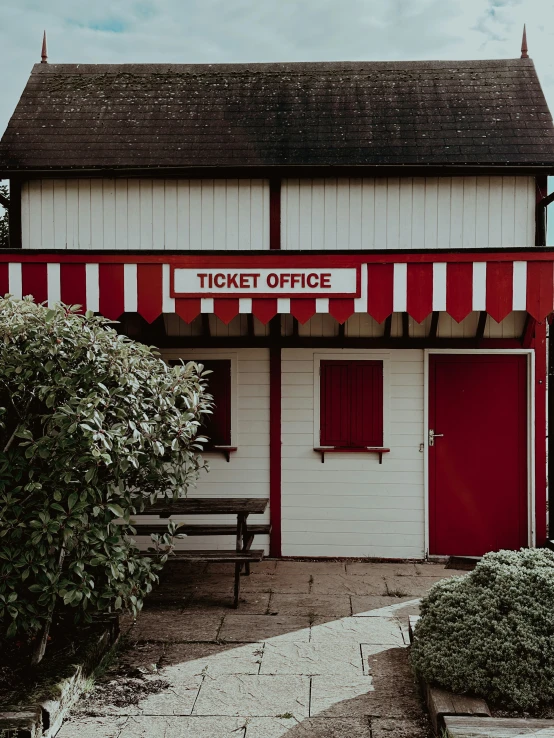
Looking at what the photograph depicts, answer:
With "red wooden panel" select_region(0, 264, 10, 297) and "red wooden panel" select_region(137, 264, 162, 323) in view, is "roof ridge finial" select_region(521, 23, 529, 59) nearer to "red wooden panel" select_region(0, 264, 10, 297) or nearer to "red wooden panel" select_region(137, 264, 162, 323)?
"red wooden panel" select_region(137, 264, 162, 323)

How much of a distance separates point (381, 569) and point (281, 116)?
17.5ft

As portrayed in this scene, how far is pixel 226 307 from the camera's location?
21.4 ft

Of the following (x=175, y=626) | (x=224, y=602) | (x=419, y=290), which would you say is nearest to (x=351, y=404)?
(x=419, y=290)

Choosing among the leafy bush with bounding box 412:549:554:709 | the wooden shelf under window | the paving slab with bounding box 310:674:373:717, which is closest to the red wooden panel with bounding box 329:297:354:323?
the wooden shelf under window

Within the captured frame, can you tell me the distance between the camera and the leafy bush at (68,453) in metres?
4.05

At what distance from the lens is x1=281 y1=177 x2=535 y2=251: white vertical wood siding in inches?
299

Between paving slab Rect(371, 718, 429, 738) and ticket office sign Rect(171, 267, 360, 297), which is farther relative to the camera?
ticket office sign Rect(171, 267, 360, 297)

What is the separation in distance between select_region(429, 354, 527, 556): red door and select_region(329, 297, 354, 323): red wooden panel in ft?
5.29

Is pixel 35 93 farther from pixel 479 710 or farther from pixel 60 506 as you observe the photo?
pixel 479 710

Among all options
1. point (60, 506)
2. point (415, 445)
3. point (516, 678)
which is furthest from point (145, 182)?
point (516, 678)

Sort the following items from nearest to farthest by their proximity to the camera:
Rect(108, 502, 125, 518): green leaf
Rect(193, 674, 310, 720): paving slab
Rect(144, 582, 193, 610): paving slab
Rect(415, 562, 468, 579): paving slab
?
1. Rect(193, 674, 310, 720): paving slab
2. Rect(108, 502, 125, 518): green leaf
3. Rect(144, 582, 193, 610): paving slab
4. Rect(415, 562, 468, 579): paving slab

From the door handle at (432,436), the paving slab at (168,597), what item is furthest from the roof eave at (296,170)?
the paving slab at (168,597)

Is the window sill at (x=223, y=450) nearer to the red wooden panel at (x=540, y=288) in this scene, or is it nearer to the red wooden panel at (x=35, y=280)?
the red wooden panel at (x=35, y=280)

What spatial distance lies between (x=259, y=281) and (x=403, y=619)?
323cm
